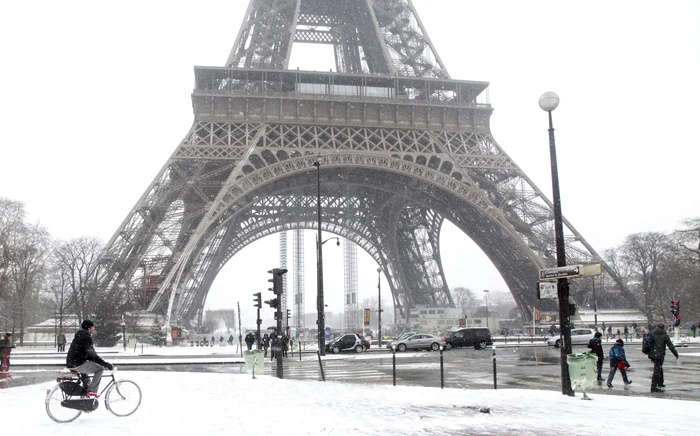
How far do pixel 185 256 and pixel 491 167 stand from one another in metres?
23.9

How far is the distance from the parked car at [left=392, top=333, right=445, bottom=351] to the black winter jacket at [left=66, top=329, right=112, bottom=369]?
32.8 m

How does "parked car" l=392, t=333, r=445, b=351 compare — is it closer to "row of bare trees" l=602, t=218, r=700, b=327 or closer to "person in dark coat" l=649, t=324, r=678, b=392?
"row of bare trees" l=602, t=218, r=700, b=327

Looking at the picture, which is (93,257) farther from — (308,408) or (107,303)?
(308,408)

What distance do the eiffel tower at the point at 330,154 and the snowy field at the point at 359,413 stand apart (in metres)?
30.2

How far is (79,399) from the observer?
32.6 feet

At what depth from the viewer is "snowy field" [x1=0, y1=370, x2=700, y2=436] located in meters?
9.09

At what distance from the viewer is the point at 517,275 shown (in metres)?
53.3

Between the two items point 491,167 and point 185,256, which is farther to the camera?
point 491,167

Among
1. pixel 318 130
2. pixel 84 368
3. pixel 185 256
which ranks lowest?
pixel 84 368

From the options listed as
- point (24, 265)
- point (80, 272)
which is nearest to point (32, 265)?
point (24, 265)

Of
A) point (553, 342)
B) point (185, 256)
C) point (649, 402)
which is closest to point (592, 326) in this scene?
point (553, 342)

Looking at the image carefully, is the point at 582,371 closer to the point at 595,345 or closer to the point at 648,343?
the point at 648,343

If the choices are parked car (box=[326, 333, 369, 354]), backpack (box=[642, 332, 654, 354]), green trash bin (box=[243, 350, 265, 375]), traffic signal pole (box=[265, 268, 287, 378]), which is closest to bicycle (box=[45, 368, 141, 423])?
green trash bin (box=[243, 350, 265, 375])

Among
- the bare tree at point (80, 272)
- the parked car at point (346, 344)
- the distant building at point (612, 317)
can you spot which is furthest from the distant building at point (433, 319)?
the bare tree at point (80, 272)
